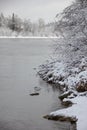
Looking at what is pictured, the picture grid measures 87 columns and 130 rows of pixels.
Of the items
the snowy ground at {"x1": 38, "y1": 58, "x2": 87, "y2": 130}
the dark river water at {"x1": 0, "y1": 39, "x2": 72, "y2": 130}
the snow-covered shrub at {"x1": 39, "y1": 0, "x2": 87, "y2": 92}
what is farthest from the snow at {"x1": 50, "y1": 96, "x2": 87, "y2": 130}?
the snow-covered shrub at {"x1": 39, "y1": 0, "x2": 87, "y2": 92}

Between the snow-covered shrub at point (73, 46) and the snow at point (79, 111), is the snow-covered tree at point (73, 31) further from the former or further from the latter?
the snow at point (79, 111)

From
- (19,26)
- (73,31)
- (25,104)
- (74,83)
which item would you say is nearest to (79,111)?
(25,104)

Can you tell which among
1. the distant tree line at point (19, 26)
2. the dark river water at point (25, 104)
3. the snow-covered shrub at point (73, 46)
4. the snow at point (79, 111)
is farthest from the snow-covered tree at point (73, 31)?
the distant tree line at point (19, 26)

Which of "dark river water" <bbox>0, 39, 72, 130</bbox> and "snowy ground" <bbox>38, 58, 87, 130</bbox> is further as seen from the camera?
"snowy ground" <bbox>38, 58, 87, 130</bbox>

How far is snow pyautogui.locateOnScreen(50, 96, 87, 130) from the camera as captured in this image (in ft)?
43.8

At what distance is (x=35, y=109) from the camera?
56.5 feet

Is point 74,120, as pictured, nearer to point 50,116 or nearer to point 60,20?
point 50,116

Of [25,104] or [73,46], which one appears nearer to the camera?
[25,104]

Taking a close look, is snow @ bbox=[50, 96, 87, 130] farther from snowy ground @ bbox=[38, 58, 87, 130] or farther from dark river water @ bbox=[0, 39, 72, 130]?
dark river water @ bbox=[0, 39, 72, 130]

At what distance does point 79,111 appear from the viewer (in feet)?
48.6

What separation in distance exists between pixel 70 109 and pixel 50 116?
3.31ft

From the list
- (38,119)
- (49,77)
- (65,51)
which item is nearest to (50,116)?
(38,119)

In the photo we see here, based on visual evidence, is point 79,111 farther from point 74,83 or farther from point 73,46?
point 73,46

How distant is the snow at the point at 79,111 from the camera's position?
1335 cm
